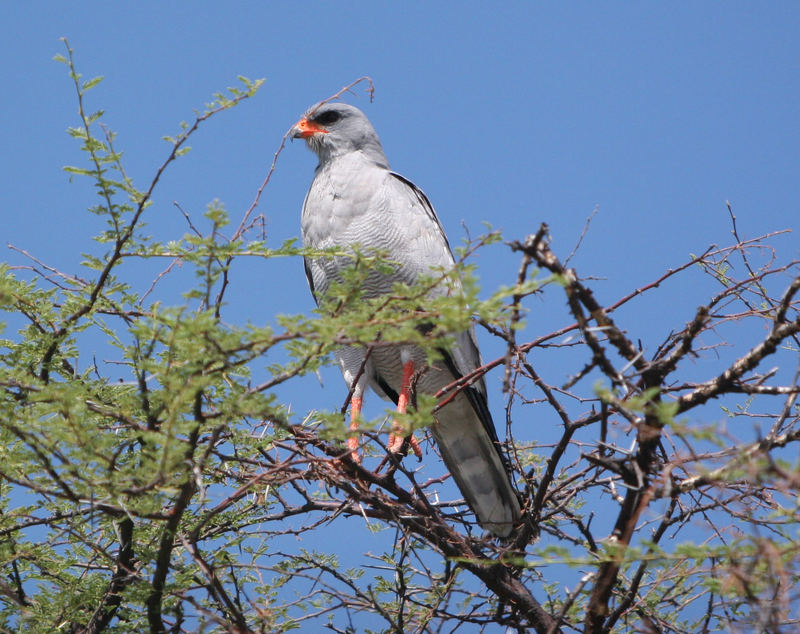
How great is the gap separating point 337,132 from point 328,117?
124 mm

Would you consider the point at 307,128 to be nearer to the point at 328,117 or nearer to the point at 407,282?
the point at 328,117

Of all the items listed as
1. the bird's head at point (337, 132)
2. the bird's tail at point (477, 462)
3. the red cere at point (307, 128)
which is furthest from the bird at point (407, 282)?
the red cere at point (307, 128)

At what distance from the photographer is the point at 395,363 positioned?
4332 millimetres

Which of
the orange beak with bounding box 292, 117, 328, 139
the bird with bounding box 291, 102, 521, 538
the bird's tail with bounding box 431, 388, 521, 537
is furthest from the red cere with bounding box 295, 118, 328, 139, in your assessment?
the bird's tail with bounding box 431, 388, 521, 537

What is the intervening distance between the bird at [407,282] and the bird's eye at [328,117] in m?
0.34

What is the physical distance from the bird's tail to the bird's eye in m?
1.72

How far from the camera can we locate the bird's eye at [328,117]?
4.73m

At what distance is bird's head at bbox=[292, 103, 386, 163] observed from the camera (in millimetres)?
4633

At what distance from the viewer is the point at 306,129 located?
4699 millimetres

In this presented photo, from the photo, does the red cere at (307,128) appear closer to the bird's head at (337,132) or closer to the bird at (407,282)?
the bird's head at (337,132)

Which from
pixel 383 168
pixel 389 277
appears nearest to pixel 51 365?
pixel 389 277

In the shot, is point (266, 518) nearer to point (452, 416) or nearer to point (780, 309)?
point (452, 416)

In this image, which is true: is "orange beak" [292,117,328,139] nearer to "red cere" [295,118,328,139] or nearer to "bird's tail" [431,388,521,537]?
"red cere" [295,118,328,139]

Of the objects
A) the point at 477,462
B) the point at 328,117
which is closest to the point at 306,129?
the point at 328,117
